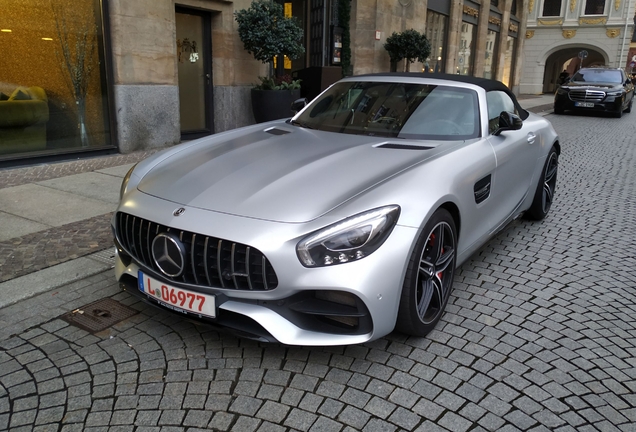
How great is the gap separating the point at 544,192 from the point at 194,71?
282 inches

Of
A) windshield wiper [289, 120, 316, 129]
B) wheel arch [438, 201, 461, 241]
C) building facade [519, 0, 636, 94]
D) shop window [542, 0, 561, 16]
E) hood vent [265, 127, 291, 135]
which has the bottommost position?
wheel arch [438, 201, 461, 241]

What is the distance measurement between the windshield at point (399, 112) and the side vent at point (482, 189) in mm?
383

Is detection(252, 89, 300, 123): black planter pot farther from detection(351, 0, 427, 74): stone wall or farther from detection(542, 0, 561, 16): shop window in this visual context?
detection(542, 0, 561, 16): shop window

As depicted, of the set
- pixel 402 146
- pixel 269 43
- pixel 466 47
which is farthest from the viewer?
pixel 466 47

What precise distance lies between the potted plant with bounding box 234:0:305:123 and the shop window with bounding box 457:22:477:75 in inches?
552

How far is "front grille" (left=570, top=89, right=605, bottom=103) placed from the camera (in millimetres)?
18031

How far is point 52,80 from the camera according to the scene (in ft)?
26.5

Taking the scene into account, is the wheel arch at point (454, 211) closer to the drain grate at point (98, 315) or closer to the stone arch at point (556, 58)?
the drain grate at point (98, 315)

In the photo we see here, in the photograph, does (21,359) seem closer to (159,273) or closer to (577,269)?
(159,273)

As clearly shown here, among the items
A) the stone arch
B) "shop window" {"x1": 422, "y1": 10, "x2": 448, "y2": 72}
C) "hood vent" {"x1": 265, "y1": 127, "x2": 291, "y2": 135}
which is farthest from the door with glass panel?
the stone arch

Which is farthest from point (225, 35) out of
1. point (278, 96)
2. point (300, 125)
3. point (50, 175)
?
point (300, 125)

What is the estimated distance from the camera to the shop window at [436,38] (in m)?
19.8

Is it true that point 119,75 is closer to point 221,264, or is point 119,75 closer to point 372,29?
point 221,264

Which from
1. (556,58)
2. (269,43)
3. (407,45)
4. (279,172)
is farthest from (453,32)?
(556,58)
